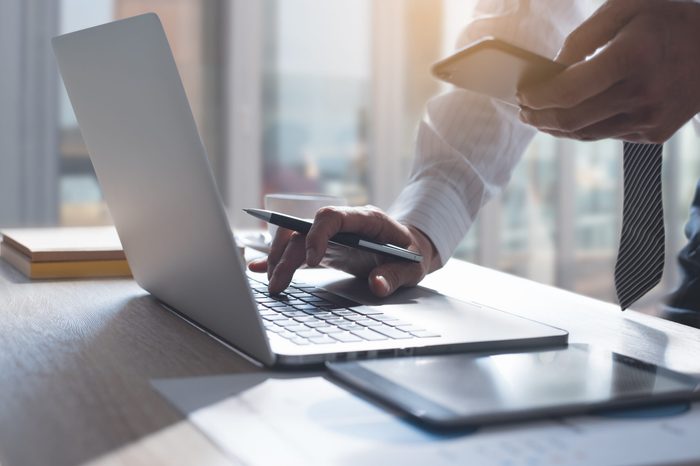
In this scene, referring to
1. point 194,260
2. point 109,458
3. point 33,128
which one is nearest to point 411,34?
point 33,128

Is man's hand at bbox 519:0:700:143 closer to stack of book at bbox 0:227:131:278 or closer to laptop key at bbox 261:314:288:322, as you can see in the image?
laptop key at bbox 261:314:288:322

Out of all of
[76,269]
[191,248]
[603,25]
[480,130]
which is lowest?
[76,269]

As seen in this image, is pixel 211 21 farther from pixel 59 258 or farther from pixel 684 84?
pixel 684 84

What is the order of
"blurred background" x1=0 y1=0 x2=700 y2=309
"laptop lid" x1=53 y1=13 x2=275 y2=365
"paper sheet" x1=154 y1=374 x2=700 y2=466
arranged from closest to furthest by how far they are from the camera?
"paper sheet" x1=154 y1=374 x2=700 y2=466 < "laptop lid" x1=53 y1=13 x2=275 y2=365 < "blurred background" x1=0 y1=0 x2=700 y2=309

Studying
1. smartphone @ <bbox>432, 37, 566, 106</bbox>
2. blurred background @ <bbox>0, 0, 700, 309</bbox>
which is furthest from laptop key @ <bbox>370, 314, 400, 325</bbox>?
blurred background @ <bbox>0, 0, 700, 309</bbox>

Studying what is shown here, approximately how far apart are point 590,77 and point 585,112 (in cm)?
7

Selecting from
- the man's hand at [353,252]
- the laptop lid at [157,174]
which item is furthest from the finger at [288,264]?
the laptop lid at [157,174]

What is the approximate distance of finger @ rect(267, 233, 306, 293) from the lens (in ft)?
3.10

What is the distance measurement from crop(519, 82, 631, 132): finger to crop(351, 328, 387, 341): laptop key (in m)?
0.34

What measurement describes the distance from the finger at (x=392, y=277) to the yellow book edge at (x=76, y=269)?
0.40m

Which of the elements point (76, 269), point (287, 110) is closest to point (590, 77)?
point (76, 269)

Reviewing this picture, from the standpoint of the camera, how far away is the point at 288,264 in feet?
3.16

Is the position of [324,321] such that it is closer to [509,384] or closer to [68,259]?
[509,384]

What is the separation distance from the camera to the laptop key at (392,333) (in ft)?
2.41
